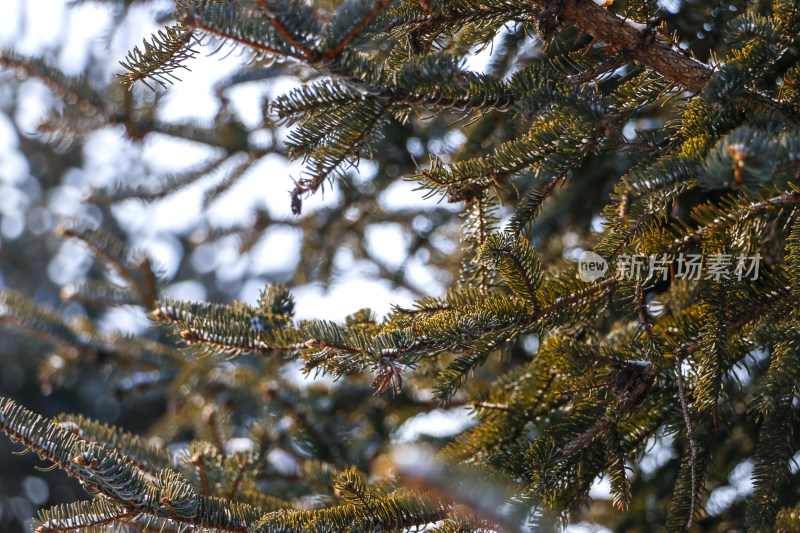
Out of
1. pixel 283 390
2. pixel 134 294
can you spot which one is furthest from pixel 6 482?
pixel 283 390

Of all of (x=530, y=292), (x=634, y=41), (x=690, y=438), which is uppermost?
(x=634, y=41)

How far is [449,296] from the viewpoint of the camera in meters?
0.76

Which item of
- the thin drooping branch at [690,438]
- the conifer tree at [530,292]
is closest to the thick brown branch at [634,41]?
the conifer tree at [530,292]

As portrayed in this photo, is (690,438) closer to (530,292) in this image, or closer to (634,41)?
(530,292)

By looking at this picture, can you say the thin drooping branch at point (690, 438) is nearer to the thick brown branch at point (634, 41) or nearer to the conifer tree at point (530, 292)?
the conifer tree at point (530, 292)

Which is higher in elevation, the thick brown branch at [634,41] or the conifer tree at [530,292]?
the thick brown branch at [634,41]

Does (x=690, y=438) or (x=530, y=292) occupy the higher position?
(x=530, y=292)

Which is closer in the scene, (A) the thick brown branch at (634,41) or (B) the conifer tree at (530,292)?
(B) the conifer tree at (530,292)

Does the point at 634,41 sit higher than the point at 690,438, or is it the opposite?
the point at 634,41

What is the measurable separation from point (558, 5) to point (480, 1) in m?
0.10

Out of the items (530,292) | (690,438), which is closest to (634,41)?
(530,292)

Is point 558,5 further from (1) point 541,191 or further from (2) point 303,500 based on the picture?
(2) point 303,500

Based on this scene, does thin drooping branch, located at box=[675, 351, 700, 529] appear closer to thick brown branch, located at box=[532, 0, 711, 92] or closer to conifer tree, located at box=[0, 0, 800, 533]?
conifer tree, located at box=[0, 0, 800, 533]

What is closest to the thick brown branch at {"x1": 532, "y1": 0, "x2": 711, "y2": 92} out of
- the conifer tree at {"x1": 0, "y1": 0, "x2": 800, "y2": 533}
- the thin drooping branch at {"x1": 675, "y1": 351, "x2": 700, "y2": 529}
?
the conifer tree at {"x1": 0, "y1": 0, "x2": 800, "y2": 533}
